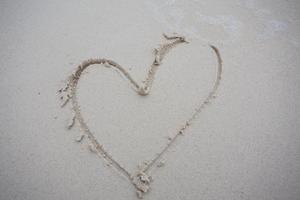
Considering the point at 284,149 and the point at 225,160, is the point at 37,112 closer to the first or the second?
the point at 225,160

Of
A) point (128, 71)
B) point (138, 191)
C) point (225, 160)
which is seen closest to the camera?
point (138, 191)

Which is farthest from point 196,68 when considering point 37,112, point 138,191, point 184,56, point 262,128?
point 37,112

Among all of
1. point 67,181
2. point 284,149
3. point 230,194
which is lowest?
point 67,181

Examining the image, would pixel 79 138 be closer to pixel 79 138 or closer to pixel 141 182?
pixel 79 138

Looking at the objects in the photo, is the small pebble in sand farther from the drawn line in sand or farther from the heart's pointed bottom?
the heart's pointed bottom

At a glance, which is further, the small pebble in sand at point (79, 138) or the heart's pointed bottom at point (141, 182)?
the small pebble in sand at point (79, 138)

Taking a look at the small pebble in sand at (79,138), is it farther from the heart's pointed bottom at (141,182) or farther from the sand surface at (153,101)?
the heart's pointed bottom at (141,182)

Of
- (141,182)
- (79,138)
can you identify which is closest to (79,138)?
(79,138)

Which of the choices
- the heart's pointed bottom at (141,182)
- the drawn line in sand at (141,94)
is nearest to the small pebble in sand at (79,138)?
the drawn line in sand at (141,94)
